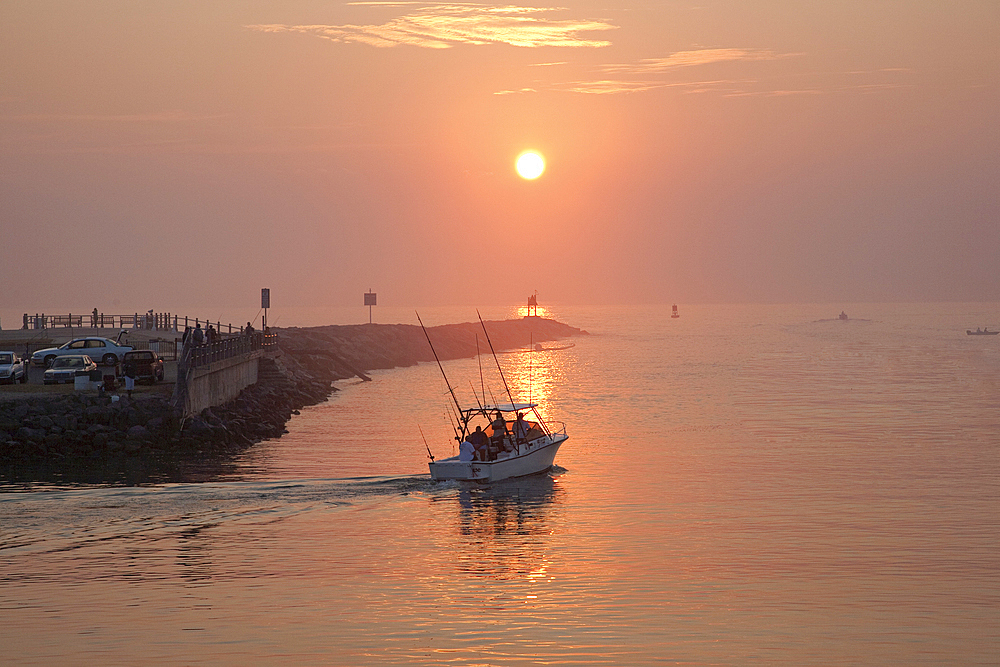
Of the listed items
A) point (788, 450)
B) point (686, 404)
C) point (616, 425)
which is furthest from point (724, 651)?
point (686, 404)

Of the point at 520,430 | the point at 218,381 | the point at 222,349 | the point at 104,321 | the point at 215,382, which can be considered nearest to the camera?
the point at 520,430

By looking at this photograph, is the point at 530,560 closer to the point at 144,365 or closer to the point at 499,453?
the point at 499,453


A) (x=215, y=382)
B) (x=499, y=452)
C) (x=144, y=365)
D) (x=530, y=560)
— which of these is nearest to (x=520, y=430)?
(x=499, y=452)

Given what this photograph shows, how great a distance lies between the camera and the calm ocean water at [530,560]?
19.3 meters

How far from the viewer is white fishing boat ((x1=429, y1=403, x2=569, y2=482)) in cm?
3672

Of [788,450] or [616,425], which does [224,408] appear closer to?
[616,425]

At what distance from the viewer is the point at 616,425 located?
204ft

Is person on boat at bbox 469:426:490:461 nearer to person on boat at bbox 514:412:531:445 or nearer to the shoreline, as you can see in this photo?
person on boat at bbox 514:412:531:445

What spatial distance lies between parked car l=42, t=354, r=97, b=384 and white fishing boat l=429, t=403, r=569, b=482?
73.5ft

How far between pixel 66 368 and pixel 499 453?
83.5 ft

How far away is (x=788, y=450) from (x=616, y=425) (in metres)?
13.8

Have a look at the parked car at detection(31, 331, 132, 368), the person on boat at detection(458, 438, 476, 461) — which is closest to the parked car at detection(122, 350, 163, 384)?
the parked car at detection(31, 331, 132, 368)

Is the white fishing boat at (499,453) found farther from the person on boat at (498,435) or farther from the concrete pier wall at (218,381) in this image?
the concrete pier wall at (218,381)

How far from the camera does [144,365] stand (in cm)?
5222
